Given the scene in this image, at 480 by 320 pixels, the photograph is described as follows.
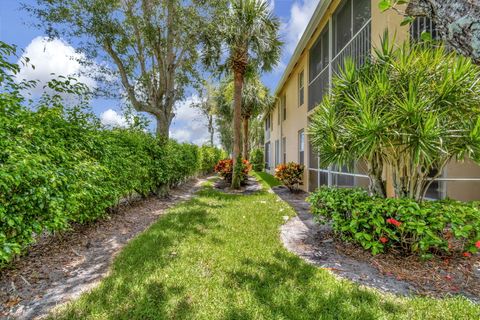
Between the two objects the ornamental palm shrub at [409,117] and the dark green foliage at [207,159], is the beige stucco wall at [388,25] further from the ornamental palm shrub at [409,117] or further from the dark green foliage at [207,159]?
the dark green foliage at [207,159]

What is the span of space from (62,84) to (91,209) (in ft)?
7.99

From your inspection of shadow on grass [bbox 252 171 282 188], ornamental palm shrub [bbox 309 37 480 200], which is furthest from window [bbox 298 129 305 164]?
ornamental palm shrub [bbox 309 37 480 200]

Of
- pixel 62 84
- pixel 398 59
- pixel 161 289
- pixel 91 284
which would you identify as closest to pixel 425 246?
pixel 398 59

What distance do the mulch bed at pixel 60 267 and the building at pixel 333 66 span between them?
14.4 ft

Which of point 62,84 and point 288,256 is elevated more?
point 62,84

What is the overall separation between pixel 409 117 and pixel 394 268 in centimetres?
219

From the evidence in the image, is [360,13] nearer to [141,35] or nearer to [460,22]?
[460,22]

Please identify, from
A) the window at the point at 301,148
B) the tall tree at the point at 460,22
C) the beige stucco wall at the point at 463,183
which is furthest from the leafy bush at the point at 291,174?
the tall tree at the point at 460,22

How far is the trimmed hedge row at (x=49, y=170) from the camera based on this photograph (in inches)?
112

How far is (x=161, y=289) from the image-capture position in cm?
301

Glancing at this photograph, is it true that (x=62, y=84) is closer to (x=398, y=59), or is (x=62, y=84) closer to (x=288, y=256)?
(x=288, y=256)

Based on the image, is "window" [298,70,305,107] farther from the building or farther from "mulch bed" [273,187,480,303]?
"mulch bed" [273,187,480,303]

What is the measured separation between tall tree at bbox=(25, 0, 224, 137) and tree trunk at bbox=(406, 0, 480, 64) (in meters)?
10.4

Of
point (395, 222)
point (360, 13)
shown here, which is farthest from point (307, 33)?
point (395, 222)
